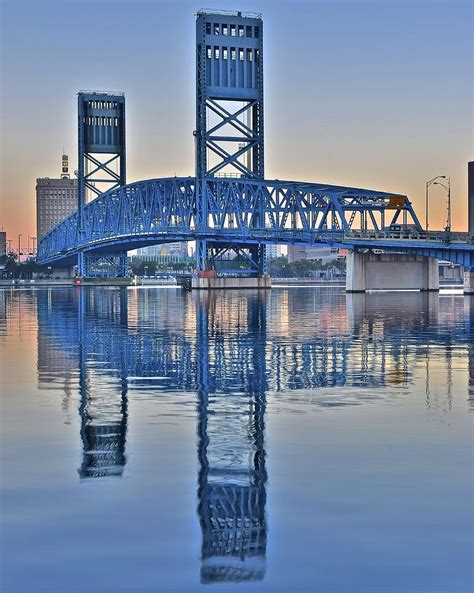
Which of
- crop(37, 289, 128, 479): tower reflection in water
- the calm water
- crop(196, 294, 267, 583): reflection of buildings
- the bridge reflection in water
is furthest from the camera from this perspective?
crop(37, 289, 128, 479): tower reflection in water

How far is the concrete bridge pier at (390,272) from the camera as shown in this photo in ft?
421

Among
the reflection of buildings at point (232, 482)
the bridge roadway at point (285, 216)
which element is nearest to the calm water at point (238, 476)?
the reflection of buildings at point (232, 482)

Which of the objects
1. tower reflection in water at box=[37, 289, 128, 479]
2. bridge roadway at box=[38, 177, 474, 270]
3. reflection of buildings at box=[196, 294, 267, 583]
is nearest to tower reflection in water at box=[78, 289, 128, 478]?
tower reflection in water at box=[37, 289, 128, 479]

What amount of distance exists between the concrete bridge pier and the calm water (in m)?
96.4

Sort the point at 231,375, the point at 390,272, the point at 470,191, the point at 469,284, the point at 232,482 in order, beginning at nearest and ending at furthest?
the point at 232,482 < the point at 231,375 < the point at 469,284 < the point at 390,272 < the point at 470,191

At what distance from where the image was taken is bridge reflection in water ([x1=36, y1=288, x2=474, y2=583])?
13.0 meters

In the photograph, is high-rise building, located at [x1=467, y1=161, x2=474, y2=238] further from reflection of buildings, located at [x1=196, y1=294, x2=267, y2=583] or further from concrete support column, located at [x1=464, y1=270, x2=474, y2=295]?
reflection of buildings, located at [x1=196, y1=294, x2=267, y2=583]

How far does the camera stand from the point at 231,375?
28.6 meters

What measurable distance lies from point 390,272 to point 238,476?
11820 cm

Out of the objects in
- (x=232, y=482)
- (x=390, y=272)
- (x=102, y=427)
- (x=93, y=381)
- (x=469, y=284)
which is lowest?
(x=232, y=482)

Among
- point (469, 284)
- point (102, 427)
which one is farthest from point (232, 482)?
point (469, 284)

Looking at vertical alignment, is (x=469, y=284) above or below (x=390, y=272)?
below

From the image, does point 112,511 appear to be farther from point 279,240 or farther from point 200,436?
point 279,240

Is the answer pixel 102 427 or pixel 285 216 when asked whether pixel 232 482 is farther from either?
pixel 285 216
